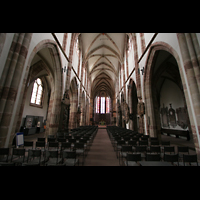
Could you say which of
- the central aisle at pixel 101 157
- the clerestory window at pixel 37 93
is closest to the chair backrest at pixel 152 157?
the central aisle at pixel 101 157

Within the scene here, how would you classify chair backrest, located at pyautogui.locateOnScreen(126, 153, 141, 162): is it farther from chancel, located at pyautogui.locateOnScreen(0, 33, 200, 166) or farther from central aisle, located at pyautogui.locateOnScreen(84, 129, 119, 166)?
central aisle, located at pyautogui.locateOnScreen(84, 129, 119, 166)

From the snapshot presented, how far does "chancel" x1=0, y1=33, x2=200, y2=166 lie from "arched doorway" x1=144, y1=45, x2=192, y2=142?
0.07 m

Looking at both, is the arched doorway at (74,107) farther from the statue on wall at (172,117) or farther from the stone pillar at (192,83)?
the statue on wall at (172,117)

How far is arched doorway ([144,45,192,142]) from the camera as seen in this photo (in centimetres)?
796

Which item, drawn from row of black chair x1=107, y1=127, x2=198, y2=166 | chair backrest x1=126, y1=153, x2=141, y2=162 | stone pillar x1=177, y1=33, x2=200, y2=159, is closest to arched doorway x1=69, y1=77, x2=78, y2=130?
row of black chair x1=107, y1=127, x2=198, y2=166

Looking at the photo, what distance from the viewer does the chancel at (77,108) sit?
3730 mm

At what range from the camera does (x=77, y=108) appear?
49.1 feet

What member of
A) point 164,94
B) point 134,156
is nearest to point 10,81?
point 134,156

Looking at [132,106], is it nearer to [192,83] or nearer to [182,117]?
[182,117]

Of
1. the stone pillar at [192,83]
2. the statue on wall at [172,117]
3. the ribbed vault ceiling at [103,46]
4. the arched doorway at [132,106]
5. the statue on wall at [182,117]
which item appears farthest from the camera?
the ribbed vault ceiling at [103,46]
